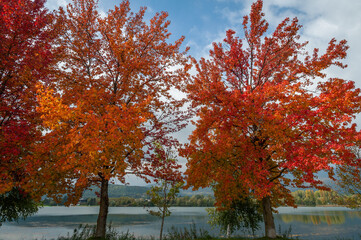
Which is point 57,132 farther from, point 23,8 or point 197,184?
point 197,184

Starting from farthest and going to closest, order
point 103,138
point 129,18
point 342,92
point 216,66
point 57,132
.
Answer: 1. point 216,66
2. point 129,18
3. point 342,92
4. point 57,132
5. point 103,138

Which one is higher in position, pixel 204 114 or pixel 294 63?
pixel 294 63

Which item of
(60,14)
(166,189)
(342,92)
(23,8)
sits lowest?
(166,189)

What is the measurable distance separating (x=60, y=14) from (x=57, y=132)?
766 centimetres

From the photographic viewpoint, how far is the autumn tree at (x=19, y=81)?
8.91 m

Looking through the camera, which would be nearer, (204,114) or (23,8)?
(23,8)

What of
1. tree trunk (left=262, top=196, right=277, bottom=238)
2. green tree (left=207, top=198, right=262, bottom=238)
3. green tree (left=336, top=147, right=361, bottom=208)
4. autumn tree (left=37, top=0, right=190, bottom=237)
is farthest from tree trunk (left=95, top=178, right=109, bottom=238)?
Result: green tree (left=336, top=147, right=361, bottom=208)

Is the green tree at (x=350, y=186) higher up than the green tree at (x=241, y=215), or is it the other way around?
the green tree at (x=350, y=186)

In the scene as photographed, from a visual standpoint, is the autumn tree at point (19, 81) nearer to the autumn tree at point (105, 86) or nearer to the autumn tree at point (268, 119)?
the autumn tree at point (105, 86)

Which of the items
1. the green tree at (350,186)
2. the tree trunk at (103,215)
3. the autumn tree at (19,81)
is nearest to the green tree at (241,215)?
the green tree at (350,186)

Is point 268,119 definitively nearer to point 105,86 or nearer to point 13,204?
point 105,86

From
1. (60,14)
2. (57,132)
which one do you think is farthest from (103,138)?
(60,14)

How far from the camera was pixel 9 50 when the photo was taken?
9.37 metres

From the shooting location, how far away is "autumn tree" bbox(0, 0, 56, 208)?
8914 millimetres
